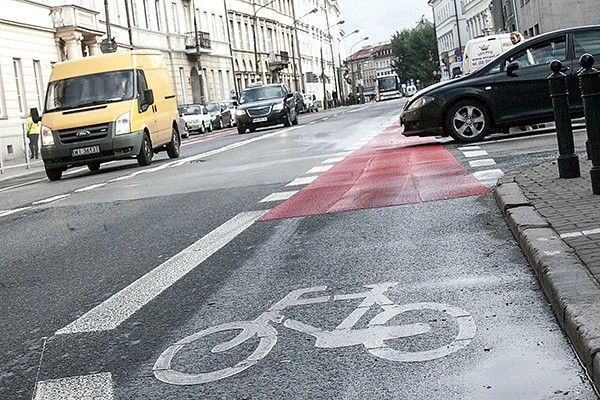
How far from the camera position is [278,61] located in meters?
104

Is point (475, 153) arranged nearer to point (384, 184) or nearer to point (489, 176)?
point (384, 184)

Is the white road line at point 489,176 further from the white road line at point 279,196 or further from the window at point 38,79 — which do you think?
the window at point 38,79

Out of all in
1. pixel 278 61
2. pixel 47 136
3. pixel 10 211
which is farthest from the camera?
pixel 278 61

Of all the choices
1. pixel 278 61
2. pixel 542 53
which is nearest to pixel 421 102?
pixel 542 53

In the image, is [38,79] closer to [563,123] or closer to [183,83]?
[183,83]

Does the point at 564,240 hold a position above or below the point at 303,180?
below

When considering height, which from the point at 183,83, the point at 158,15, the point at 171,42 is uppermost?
the point at 158,15

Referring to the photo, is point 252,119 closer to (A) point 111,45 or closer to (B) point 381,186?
(A) point 111,45

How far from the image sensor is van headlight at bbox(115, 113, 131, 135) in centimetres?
2181

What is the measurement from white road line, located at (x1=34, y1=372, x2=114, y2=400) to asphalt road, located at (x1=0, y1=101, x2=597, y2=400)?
10 millimetres

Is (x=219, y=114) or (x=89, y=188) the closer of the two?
(x=89, y=188)

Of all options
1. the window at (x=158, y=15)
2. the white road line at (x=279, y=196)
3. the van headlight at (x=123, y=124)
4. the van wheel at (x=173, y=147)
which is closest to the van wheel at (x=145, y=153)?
the van headlight at (x=123, y=124)

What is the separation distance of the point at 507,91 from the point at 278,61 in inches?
3468

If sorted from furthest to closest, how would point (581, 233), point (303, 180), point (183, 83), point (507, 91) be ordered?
1. point (183, 83)
2. point (507, 91)
3. point (303, 180)
4. point (581, 233)
